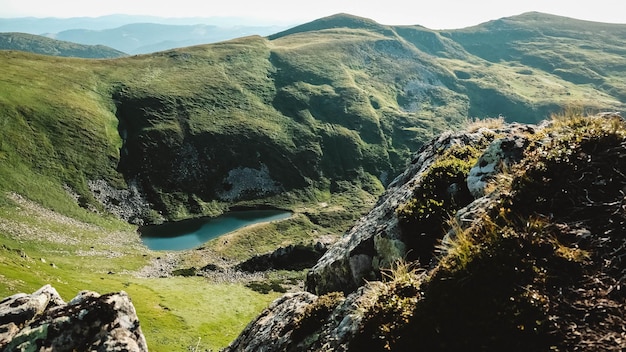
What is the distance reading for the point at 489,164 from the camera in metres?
13.7

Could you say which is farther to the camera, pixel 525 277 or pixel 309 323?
pixel 309 323

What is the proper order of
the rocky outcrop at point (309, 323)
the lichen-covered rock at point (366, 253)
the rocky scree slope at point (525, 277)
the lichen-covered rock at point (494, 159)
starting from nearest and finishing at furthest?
the rocky scree slope at point (525, 277) < the rocky outcrop at point (309, 323) < the lichen-covered rock at point (494, 159) < the lichen-covered rock at point (366, 253)

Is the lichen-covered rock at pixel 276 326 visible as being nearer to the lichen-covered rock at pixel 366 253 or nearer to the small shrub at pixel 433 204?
the lichen-covered rock at pixel 366 253

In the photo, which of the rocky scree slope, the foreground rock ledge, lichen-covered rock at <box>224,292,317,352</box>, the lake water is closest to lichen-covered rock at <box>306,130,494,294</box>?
the rocky scree slope

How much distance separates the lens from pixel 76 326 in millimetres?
17375

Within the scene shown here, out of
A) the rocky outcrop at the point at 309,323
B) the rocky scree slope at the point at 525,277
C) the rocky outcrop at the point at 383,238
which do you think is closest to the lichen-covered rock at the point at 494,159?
the rocky outcrop at the point at 383,238

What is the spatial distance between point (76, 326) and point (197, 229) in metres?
153

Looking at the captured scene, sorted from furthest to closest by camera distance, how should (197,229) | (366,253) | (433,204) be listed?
(197,229) < (366,253) < (433,204)

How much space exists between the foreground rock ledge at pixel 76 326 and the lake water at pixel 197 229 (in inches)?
5044

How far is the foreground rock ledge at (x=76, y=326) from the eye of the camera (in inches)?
659

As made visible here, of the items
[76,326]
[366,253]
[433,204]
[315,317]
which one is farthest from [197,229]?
[315,317]

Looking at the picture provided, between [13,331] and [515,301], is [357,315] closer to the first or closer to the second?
[515,301]

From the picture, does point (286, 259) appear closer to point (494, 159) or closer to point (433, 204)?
point (433, 204)

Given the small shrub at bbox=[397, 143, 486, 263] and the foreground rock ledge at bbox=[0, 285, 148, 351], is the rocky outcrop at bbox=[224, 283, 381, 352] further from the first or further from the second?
the foreground rock ledge at bbox=[0, 285, 148, 351]
